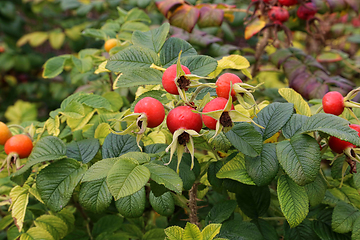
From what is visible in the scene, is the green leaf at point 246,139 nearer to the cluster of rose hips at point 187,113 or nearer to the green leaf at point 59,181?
the cluster of rose hips at point 187,113

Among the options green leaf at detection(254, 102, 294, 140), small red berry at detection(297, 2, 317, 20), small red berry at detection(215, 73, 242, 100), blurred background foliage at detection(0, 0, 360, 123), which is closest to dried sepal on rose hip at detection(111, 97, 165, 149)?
small red berry at detection(215, 73, 242, 100)

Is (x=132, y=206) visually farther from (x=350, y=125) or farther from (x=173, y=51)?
(x=350, y=125)

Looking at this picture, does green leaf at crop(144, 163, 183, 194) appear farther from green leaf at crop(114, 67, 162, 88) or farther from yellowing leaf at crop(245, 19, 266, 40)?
yellowing leaf at crop(245, 19, 266, 40)

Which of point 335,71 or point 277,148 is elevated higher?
point 277,148

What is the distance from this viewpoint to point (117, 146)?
622 millimetres

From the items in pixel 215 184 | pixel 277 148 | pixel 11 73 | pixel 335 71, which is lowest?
pixel 11 73

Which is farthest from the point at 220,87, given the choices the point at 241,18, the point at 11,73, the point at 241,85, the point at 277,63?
the point at 11,73

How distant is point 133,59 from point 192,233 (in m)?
0.38

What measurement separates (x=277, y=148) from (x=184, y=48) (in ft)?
1.01

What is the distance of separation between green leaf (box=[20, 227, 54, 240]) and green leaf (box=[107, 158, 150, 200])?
0.35m

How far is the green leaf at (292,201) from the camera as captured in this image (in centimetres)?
53

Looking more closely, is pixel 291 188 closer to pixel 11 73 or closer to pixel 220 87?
pixel 220 87

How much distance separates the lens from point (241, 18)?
63.4 inches

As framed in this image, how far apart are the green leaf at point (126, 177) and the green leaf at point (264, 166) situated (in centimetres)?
20
